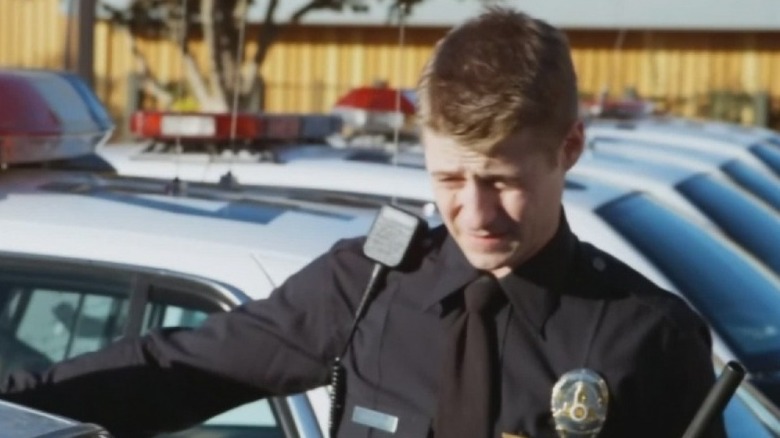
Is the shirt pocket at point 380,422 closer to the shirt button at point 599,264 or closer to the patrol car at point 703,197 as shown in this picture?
the shirt button at point 599,264

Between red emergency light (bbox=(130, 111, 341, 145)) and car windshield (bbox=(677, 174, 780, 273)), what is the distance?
1.33 metres

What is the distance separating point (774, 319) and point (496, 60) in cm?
255

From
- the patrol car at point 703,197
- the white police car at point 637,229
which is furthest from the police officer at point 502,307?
the patrol car at point 703,197

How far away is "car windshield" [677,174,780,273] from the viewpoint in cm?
588

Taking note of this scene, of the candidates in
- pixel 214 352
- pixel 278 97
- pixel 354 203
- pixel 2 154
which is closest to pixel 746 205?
pixel 354 203

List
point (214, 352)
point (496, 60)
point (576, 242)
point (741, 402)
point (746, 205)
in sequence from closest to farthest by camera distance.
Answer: point (496, 60), point (576, 242), point (214, 352), point (741, 402), point (746, 205)

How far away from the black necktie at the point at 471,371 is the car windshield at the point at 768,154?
7125 mm

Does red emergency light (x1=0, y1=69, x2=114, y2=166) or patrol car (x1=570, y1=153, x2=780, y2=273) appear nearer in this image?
red emergency light (x1=0, y1=69, x2=114, y2=166)

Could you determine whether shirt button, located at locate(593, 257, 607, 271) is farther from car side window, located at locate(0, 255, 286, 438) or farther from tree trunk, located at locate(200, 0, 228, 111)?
tree trunk, located at locate(200, 0, 228, 111)

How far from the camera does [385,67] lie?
986 inches

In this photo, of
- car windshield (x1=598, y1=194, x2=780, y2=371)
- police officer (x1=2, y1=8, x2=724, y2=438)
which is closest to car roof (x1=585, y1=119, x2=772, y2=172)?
car windshield (x1=598, y1=194, x2=780, y2=371)

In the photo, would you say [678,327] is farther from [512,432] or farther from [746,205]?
[746,205]

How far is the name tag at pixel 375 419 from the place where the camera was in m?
2.33

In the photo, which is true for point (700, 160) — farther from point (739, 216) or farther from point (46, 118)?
point (46, 118)
